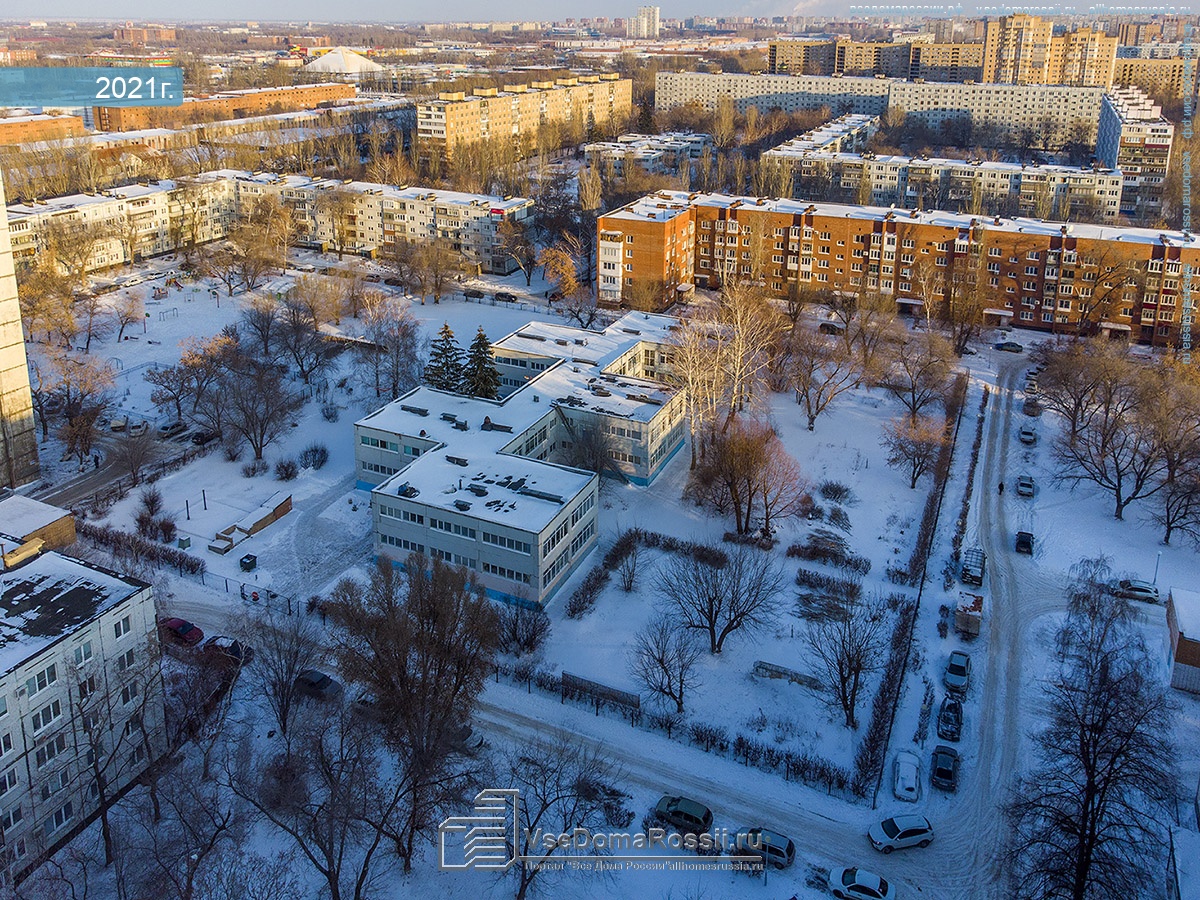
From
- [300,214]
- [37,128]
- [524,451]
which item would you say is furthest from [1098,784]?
[37,128]

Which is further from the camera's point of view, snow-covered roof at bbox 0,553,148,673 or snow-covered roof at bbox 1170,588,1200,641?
snow-covered roof at bbox 1170,588,1200,641

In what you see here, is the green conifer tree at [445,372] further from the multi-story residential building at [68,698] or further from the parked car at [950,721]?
the parked car at [950,721]

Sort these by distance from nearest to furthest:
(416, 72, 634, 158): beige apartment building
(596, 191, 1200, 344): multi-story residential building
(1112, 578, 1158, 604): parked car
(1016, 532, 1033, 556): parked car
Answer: (1112, 578, 1158, 604): parked car, (1016, 532, 1033, 556): parked car, (596, 191, 1200, 344): multi-story residential building, (416, 72, 634, 158): beige apartment building

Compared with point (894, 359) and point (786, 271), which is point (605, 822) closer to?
point (894, 359)

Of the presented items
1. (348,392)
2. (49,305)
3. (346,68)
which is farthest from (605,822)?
(346,68)

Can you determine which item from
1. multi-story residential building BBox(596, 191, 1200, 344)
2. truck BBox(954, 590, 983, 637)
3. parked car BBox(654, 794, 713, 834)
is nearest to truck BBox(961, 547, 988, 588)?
truck BBox(954, 590, 983, 637)

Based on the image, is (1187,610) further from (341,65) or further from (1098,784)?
(341,65)

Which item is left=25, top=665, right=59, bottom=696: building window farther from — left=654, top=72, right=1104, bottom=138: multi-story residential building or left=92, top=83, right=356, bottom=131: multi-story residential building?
left=654, top=72, right=1104, bottom=138: multi-story residential building
